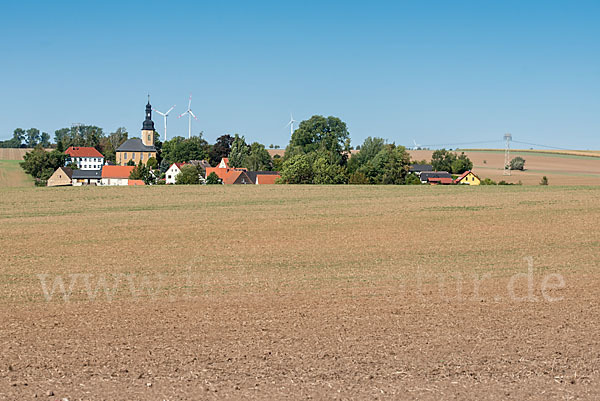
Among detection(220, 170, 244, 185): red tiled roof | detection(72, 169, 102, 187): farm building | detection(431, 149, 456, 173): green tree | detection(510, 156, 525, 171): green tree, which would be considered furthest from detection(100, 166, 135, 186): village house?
detection(510, 156, 525, 171): green tree

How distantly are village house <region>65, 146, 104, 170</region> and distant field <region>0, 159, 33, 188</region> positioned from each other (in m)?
13.8

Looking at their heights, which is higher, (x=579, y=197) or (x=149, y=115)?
(x=149, y=115)

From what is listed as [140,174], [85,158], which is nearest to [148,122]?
[85,158]

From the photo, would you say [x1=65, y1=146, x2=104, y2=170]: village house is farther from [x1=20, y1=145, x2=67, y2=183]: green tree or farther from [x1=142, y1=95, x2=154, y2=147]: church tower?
[x1=20, y1=145, x2=67, y2=183]: green tree

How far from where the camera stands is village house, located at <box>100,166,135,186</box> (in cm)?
11438

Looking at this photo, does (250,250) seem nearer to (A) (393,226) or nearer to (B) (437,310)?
(A) (393,226)

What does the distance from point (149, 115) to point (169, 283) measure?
146m

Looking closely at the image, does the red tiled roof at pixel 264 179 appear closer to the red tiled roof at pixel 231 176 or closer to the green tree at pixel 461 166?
the red tiled roof at pixel 231 176

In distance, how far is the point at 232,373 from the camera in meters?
12.2

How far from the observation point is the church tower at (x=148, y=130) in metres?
160

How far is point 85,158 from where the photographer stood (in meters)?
156

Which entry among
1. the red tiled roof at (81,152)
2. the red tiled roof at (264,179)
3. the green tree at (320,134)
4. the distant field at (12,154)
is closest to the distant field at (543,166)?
the green tree at (320,134)

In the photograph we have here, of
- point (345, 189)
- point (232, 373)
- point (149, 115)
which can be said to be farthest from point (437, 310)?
point (149, 115)

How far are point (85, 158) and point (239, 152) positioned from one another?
150 feet
